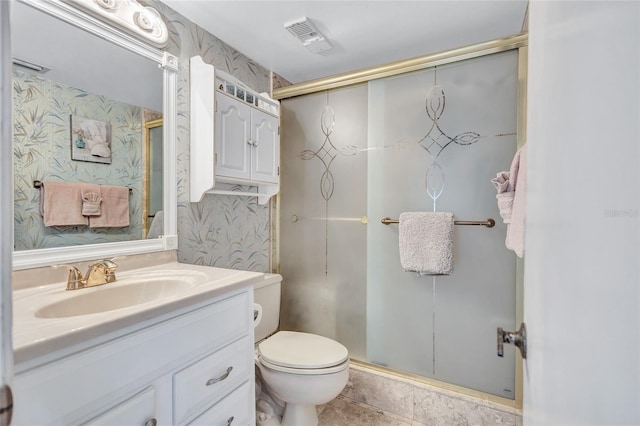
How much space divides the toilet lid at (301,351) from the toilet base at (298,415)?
0.28 m

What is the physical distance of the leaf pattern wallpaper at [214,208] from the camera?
1.56 meters

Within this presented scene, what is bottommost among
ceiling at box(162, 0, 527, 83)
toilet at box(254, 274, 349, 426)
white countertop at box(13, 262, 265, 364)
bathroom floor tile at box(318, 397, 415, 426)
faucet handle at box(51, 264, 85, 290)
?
bathroom floor tile at box(318, 397, 415, 426)

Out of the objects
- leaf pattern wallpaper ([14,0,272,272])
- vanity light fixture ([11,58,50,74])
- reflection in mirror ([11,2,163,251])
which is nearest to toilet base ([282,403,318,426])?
leaf pattern wallpaper ([14,0,272,272])

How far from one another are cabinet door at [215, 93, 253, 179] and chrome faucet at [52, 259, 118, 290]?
2.14ft

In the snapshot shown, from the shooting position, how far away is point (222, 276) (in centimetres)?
117

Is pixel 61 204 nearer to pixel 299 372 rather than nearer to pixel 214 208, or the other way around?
pixel 214 208

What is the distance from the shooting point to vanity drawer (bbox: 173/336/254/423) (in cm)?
90

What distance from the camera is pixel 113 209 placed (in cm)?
129

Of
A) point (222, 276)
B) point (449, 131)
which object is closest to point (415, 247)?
point (449, 131)

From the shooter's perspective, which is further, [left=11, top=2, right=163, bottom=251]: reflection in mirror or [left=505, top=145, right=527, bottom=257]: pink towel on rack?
[left=505, top=145, right=527, bottom=257]: pink towel on rack

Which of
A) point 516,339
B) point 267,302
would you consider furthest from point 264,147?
point 516,339

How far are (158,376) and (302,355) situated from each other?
33.7 inches

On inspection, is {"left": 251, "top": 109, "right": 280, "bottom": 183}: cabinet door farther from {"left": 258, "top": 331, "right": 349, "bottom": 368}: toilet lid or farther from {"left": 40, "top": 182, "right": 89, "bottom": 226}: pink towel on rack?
{"left": 258, "top": 331, "right": 349, "bottom": 368}: toilet lid

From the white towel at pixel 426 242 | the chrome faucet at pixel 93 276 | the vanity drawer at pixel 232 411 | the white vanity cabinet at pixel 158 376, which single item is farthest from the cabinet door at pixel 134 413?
the white towel at pixel 426 242
